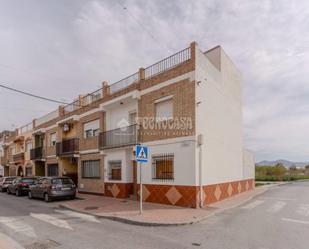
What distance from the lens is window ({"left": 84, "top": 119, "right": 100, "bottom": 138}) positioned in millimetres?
20612

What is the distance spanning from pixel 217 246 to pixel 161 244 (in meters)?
1.45

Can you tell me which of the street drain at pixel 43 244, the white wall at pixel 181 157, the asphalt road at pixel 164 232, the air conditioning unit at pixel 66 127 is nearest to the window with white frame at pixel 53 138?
the air conditioning unit at pixel 66 127

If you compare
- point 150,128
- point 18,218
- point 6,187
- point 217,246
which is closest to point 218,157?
point 150,128

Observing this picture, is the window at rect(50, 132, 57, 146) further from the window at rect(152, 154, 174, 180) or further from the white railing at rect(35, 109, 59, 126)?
the window at rect(152, 154, 174, 180)

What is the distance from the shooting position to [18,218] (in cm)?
1112

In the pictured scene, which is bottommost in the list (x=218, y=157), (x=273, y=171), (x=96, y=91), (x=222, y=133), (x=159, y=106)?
(x=273, y=171)

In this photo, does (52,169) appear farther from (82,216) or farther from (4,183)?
(82,216)

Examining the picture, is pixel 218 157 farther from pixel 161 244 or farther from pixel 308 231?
pixel 161 244

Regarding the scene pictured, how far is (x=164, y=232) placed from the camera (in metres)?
8.40

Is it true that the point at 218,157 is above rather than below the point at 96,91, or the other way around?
below

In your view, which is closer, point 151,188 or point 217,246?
point 217,246

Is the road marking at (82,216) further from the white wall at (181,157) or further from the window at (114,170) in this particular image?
the window at (114,170)

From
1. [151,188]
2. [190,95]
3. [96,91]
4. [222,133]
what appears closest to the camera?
[190,95]

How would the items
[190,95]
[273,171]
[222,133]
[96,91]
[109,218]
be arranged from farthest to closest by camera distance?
[273,171] < [96,91] < [222,133] < [190,95] < [109,218]
